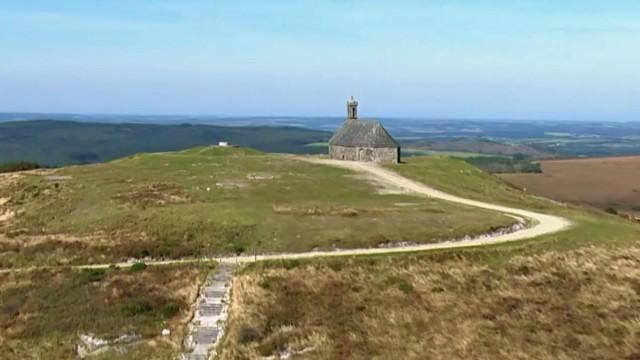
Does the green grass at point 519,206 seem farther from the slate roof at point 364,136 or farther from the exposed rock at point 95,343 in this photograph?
the exposed rock at point 95,343

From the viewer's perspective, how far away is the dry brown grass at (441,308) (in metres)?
25.6

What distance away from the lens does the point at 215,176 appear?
A: 60469 millimetres

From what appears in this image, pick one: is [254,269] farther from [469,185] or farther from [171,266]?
[469,185]

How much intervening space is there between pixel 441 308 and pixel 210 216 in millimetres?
18415

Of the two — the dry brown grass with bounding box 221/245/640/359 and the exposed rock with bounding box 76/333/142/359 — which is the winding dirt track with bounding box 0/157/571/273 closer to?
the dry brown grass with bounding box 221/245/640/359

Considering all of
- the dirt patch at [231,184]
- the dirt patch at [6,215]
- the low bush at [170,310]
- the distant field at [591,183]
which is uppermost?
the dirt patch at [231,184]

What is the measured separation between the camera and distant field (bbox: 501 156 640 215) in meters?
91.9

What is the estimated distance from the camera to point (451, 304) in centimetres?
3011

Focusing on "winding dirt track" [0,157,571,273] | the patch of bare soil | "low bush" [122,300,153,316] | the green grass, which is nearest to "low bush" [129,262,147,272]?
"winding dirt track" [0,157,571,273]

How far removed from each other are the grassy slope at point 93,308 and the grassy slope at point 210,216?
15.0ft

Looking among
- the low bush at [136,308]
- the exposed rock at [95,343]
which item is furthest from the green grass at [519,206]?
the exposed rock at [95,343]

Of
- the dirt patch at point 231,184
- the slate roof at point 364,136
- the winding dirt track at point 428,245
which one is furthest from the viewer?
the slate roof at point 364,136

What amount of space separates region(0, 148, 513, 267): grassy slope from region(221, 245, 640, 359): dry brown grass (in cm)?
593

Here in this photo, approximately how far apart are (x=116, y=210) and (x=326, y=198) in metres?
13.5
